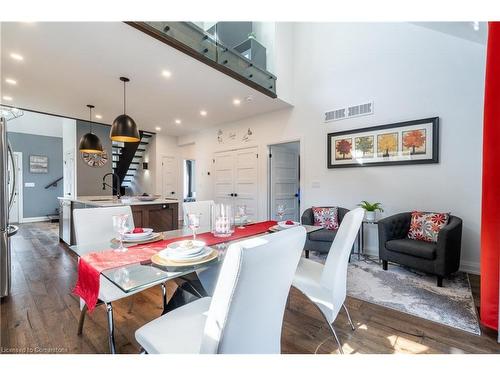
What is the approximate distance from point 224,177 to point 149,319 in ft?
13.6

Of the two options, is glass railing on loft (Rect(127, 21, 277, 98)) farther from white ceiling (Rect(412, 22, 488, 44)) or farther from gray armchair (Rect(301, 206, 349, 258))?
gray armchair (Rect(301, 206, 349, 258))

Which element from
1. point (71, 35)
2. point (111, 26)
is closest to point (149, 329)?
point (111, 26)

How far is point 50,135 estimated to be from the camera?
7.43 metres

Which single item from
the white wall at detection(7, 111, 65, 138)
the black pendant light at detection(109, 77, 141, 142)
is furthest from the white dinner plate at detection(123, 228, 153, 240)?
the white wall at detection(7, 111, 65, 138)

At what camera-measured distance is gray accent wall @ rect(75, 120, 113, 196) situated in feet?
19.1

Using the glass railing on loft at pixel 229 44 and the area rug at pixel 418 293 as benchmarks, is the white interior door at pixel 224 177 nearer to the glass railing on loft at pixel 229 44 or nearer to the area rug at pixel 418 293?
the glass railing on loft at pixel 229 44

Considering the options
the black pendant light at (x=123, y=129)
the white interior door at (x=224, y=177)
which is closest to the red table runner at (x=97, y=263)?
the black pendant light at (x=123, y=129)

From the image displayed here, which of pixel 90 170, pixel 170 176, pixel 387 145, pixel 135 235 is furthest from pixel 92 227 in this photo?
pixel 170 176

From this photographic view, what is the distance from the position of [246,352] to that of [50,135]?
30.5 ft

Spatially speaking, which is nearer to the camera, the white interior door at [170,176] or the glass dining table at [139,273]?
the glass dining table at [139,273]

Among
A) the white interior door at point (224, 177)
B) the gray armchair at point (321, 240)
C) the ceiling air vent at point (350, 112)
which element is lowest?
the gray armchair at point (321, 240)

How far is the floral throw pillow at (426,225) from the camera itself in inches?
116

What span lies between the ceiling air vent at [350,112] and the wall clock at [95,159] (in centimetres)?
564
